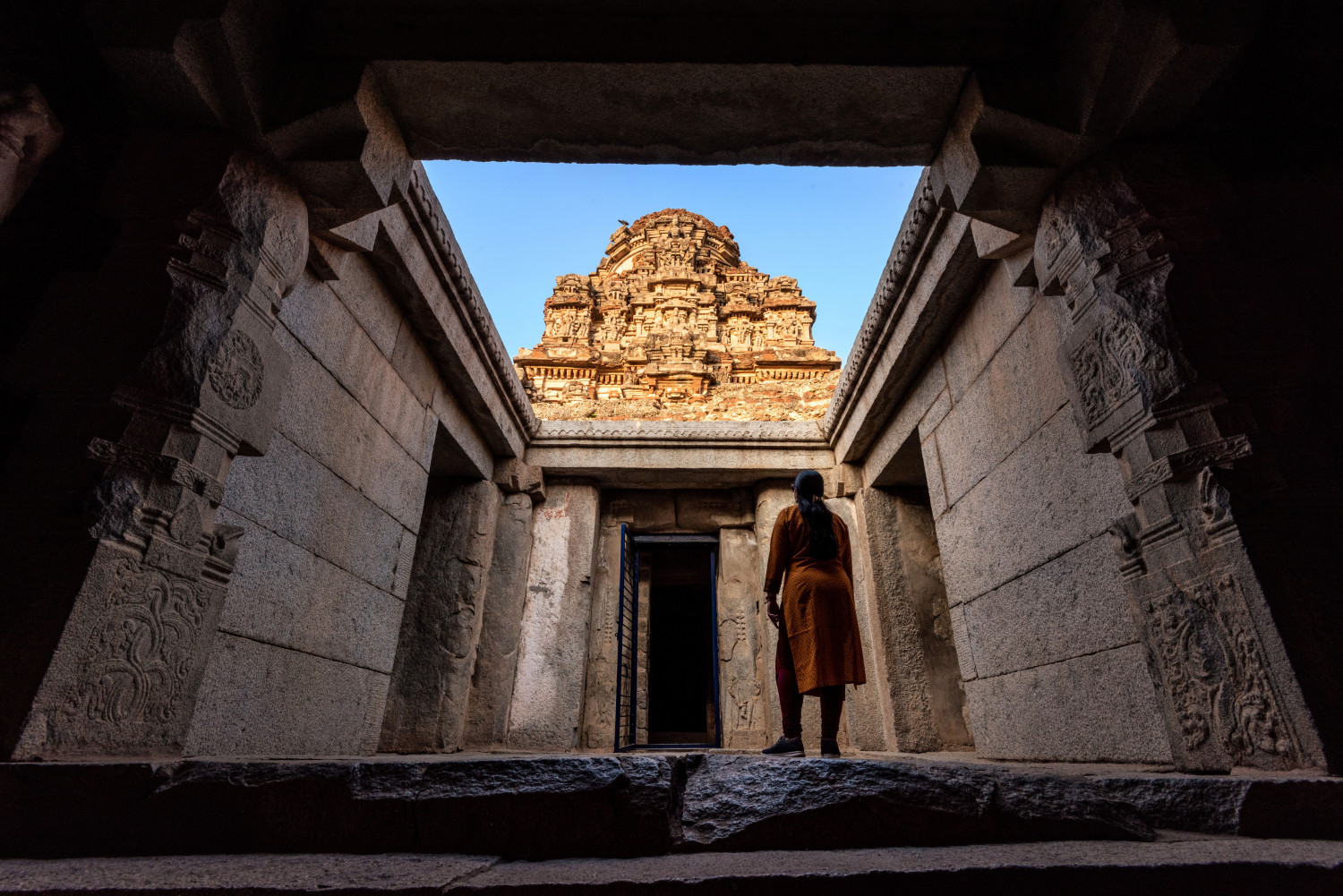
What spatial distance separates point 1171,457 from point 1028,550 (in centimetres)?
129

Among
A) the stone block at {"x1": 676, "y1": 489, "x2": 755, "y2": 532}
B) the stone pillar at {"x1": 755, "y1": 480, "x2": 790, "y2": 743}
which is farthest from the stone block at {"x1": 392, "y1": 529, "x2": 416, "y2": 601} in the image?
the stone block at {"x1": 676, "y1": 489, "x2": 755, "y2": 532}

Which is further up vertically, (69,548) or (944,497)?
(944,497)

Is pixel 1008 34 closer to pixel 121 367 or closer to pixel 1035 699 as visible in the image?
pixel 1035 699

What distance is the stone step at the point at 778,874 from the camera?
3.64ft

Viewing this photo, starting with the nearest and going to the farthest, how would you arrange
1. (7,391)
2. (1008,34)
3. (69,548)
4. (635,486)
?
(69,548)
(7,391)
(1008,34)
(635,486)

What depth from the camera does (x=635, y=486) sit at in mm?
6230

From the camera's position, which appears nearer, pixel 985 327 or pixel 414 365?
pixel 985 327

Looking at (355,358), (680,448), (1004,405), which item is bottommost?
(1004,405)

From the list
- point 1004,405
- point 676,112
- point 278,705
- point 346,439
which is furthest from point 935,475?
point 278,705

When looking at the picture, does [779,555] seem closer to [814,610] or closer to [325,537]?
[814,610]

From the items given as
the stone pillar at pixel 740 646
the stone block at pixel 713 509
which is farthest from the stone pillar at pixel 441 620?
the stone pillar at pixel 740 646

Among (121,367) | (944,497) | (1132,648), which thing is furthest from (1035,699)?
(121,367)

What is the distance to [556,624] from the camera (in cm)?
544

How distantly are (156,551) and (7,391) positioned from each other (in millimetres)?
726
